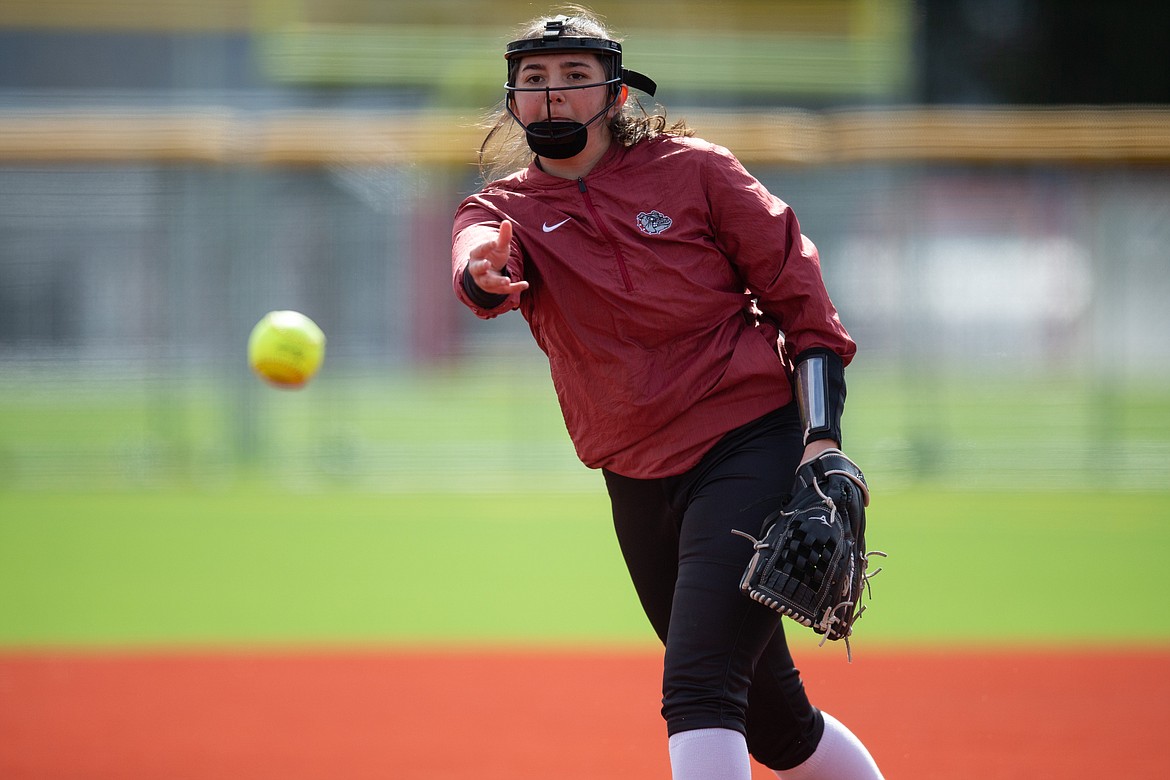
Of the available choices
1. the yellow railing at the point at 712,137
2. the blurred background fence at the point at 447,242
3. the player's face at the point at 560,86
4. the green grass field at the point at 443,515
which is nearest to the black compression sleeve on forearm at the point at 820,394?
the player's face at the point at 560,86

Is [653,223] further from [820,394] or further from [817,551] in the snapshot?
[817,551]

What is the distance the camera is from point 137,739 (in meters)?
5.12

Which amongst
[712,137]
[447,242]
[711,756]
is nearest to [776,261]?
[711,756]

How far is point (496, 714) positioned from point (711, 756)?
2819mm

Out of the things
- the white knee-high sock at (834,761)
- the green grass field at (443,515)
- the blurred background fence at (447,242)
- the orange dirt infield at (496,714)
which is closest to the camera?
the white knee-high sock at (834,761)

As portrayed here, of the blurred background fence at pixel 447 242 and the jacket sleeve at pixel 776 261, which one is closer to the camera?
the jacket sleeve at pixel 776 261

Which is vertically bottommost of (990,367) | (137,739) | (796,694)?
(990,367)

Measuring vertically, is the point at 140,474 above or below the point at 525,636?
below

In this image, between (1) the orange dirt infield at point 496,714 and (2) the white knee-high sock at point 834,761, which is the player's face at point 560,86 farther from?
(1) the orange dirt infield at point 496,714

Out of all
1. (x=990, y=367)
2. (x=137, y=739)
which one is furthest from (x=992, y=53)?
(x=137, y=739)

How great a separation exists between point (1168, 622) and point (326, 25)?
13973 millimetres

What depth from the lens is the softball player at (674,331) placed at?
2.97 metres

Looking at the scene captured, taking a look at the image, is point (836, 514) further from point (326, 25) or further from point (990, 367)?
point (990, 367)

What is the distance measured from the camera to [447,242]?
66.6ft
